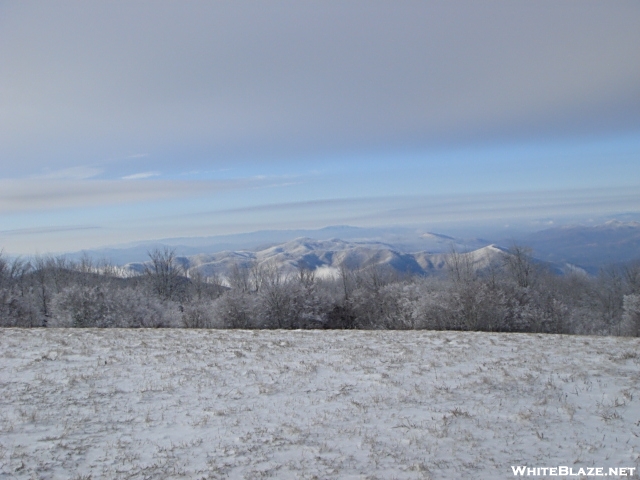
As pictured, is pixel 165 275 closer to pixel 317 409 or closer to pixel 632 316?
pixel 632 316

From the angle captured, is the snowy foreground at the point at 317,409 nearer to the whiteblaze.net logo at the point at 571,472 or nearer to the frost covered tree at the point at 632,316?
the whiteblaze.net logo at the point at 571,472

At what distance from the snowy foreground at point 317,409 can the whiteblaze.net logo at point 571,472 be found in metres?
0.11

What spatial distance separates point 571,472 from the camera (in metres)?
6.27

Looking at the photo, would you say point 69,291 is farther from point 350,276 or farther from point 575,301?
point 575,301

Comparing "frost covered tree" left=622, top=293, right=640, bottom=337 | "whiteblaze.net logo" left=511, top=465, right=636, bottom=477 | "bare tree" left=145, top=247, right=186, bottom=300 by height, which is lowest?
"frost covered tree" left=622, top=293, right=640, bottom=337

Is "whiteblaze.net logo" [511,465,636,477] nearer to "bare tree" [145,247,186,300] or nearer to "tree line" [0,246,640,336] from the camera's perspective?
"tree line" [0,246,640,336]

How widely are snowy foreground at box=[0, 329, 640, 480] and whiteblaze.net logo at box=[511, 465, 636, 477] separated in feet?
0.35

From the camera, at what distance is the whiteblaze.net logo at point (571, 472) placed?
20.3 feet

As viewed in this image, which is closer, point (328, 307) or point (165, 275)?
point (328, 307)

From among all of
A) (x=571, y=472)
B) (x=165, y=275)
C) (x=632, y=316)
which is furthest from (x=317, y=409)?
(x=165, y=275)

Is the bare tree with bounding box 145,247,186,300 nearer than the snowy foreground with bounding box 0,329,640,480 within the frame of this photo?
No

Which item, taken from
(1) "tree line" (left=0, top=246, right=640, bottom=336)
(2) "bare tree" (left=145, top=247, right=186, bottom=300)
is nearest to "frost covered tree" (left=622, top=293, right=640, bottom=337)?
(1) "tree line" (left=0, top=246, right=640, bottom=336)

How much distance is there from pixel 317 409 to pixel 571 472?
482 centimetres

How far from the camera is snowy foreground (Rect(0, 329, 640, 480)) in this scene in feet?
21.9
